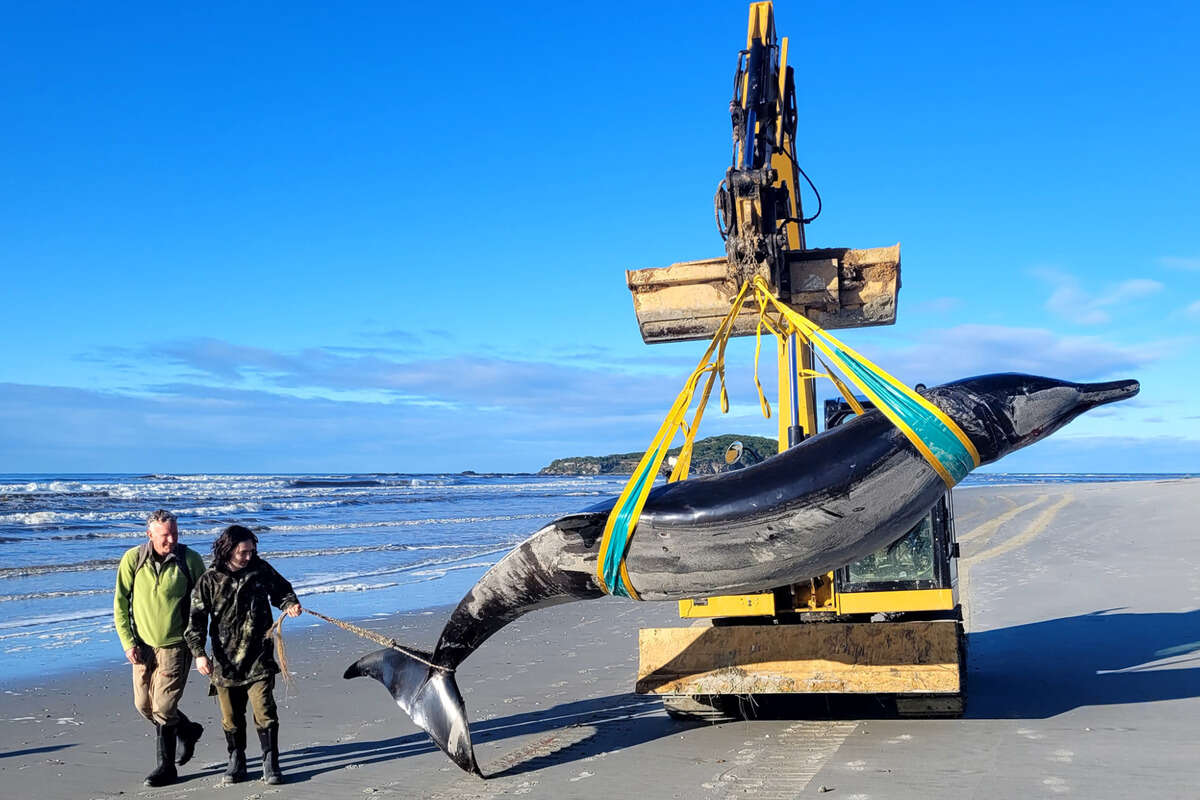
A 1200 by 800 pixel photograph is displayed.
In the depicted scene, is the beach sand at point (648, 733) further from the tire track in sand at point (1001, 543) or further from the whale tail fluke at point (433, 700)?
the tire track in sand at point (1001, 543)

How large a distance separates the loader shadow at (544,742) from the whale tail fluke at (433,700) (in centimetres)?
37

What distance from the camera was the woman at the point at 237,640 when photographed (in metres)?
6.36

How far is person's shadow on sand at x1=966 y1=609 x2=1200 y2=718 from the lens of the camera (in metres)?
7.71

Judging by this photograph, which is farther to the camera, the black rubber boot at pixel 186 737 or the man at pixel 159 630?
the black rubber boot at pixel 186 737

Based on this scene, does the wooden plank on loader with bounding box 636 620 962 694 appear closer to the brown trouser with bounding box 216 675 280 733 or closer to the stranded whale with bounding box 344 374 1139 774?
the stranded whale with bounding box 344 374 1139 774

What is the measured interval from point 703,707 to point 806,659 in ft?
3.19

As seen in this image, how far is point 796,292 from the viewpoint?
725 cm

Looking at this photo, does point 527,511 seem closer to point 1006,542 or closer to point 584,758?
point 1006,542

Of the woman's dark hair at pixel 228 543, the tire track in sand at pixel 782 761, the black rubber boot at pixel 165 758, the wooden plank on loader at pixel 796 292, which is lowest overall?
the tire track in sand at pixel 782 761

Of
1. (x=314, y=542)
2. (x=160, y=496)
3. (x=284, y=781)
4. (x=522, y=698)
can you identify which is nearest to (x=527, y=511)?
(x=314, y=542)

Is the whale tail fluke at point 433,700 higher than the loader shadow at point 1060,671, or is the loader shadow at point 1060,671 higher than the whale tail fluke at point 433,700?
the whale tail fluke at point 433,700

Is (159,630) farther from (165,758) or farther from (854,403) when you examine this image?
(854,403)

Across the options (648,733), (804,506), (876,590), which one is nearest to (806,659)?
(876,590)

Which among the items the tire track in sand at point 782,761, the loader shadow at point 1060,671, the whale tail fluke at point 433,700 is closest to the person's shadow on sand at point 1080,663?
the loader shadow at point 1060,671
